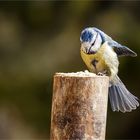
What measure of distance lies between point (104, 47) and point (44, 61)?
11.5 feet

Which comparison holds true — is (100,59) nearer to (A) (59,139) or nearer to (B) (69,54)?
(A) (59,139)

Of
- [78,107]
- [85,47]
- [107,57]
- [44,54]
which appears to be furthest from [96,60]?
[44,54]

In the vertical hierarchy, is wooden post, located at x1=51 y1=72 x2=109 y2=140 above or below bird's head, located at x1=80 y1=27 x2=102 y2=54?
below

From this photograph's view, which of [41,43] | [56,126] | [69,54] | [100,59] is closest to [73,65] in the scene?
[69,54]

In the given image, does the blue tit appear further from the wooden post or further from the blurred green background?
the blurred green background

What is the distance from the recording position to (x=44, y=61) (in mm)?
6473

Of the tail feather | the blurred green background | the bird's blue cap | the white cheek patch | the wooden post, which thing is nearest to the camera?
the wooden post

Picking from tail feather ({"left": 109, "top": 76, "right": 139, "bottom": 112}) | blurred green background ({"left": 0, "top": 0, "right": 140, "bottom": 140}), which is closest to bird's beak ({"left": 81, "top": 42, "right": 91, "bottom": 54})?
tail feather ({"left": 109, "top": 76, "right": 139, "bottom": 112})

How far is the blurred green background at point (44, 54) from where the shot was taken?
630 centimetres

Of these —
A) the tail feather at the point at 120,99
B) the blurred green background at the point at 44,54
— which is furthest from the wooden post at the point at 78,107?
the blurred green background at the point at 44,54

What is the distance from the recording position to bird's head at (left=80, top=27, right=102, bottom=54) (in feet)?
8.89

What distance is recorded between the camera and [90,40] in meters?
2.73

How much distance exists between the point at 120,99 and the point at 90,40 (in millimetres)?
544

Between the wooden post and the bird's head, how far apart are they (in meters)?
0.48
